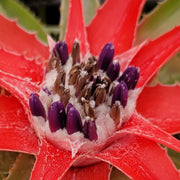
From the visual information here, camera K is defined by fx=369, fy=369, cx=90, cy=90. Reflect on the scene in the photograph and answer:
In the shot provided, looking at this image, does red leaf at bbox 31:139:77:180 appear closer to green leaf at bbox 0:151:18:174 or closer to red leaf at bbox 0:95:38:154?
red leaf at bbox 0:95:38:154

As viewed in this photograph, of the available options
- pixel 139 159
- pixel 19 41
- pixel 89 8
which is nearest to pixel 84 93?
pixel 139 159

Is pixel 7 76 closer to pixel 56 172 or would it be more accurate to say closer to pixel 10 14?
pixel 56 172

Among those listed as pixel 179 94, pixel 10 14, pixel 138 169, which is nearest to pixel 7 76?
pixel 138 169

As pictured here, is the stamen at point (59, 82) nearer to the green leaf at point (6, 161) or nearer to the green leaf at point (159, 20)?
the green leaf at point (6, 161)

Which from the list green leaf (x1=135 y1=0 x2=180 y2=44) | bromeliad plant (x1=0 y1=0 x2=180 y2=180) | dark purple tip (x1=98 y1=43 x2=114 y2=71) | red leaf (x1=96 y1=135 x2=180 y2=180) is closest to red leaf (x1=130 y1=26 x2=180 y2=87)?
bromeliad plant (x1=0 y1=0 x2=180 y2=180)

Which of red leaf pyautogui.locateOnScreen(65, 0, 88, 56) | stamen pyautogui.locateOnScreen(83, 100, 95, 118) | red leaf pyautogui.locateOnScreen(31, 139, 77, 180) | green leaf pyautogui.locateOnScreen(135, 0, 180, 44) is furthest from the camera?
green leaf pyautogui.locateOnScreen(135, 0, 180, 44)

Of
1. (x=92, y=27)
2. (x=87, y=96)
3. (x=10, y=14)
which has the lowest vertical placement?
(x=87, y=96)

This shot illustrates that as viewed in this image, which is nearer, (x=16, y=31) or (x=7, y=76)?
(x=7, y=76)

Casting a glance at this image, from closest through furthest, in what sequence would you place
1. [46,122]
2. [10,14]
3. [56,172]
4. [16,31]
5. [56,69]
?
1. [56,172]
2. [46,122]
3. [56,69]
4. [16,31]
5. [10,14]
